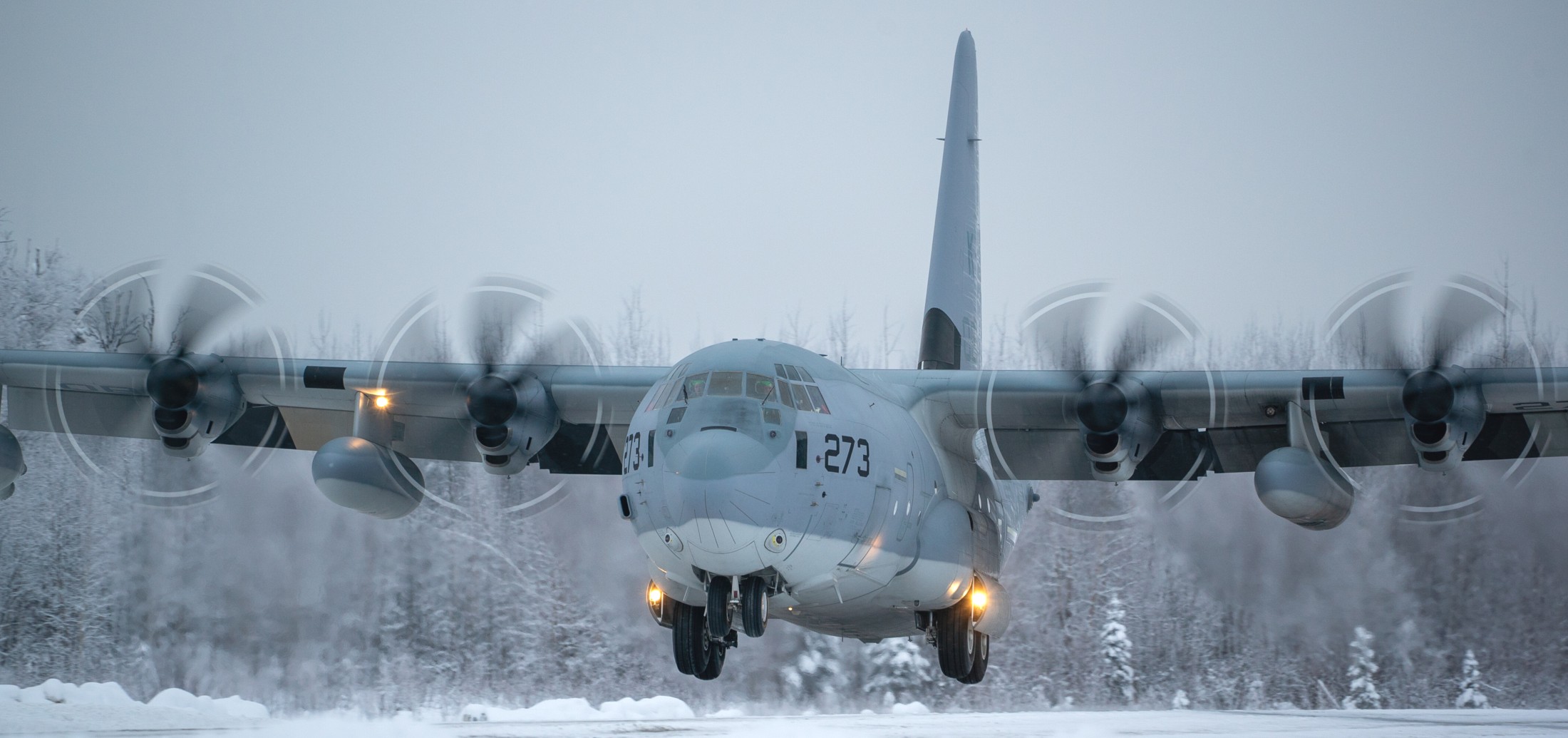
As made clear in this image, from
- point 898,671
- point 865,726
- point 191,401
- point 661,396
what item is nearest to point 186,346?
point 191,401

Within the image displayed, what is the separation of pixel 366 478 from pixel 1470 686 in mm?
20950

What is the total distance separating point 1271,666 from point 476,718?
51.3 feet

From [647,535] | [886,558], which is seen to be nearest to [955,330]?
[886,558]

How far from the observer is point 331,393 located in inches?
592

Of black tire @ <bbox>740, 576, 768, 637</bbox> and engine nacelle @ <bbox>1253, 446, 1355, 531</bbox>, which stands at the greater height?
engine nacelle @ <bbox>1253, 446, 1355, 531</bbox>

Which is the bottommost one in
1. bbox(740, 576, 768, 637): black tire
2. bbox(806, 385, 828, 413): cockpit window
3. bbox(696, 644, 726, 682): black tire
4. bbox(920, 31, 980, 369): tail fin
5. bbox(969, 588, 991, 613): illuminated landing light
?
bbox(696, 644, 726, 682): black tire

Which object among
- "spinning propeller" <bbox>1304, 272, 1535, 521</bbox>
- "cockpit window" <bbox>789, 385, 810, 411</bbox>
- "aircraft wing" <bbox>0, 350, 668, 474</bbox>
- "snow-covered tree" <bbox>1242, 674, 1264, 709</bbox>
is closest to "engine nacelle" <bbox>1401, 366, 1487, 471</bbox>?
"spinning propeller" <bbox>1304, 272, 1535, 521</bbox>

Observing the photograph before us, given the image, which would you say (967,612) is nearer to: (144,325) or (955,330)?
(955,330)

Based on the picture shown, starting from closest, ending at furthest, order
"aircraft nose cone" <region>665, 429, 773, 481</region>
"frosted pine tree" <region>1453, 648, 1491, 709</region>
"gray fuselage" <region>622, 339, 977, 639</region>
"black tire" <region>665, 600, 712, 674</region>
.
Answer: "aircraft nose cone" <region>665, 429, 773, 481</region>, "gray fuselage" <region>622, 339, 977, 639</region>, "black tire" <region>665, 600, 712, 674</region>, "frosted pine tree" <region>1453, 648, 1491, 709</region>

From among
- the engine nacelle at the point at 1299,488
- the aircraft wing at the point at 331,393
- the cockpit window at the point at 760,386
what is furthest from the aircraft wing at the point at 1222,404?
the aircraft wing at the point at 331,393

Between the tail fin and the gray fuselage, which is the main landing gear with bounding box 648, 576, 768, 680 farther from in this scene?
the tail fin

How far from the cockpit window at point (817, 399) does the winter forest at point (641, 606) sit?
49.4 ft

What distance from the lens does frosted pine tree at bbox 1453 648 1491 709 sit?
23500 mm

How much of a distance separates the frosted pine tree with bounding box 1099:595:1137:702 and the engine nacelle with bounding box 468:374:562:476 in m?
16.9
